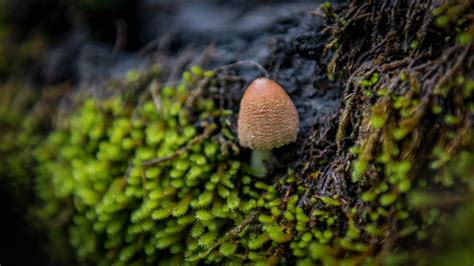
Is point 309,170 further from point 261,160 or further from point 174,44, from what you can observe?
point 174,44

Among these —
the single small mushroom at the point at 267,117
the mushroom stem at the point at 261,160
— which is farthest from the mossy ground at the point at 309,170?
the single small mushroom at the point at 267,117

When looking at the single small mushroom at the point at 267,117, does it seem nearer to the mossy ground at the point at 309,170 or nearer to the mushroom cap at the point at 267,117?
the mushroom cap at the point at 267,117

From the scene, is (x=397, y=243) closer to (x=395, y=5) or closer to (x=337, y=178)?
(x=337, y=178)

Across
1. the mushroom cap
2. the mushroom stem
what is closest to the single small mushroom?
the mushroom cap

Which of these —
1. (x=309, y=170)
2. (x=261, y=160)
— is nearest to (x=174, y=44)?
(x=261, y=160)

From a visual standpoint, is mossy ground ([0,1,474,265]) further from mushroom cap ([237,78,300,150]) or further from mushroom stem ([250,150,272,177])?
mushroom cap ([237,78,300,150])

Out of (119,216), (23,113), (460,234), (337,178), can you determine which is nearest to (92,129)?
(119,216)
